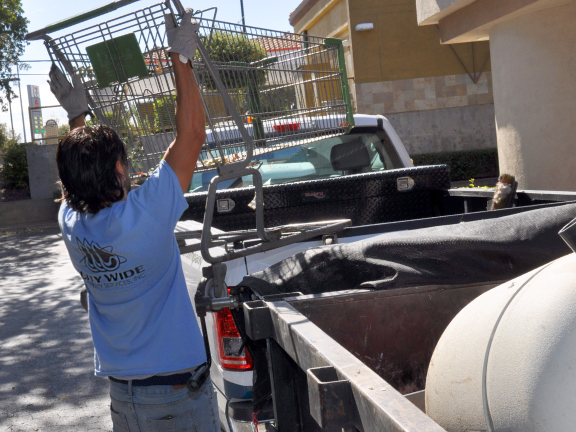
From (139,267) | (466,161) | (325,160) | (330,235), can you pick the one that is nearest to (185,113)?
(139,267)

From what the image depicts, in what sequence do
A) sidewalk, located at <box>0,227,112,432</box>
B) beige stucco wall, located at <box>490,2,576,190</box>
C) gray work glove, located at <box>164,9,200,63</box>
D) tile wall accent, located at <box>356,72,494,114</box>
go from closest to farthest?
gray work glove, located at <box>164,9,200,63</box>
sidewalk, located at <box>0,227,112,432</box>
beige stucco wall, located at <box>490,2,576,190</box>
tile wall accent, located at <box>356,72,494,114</box>

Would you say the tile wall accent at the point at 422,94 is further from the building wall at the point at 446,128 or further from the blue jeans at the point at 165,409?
the blue jeans at the point at 165,409

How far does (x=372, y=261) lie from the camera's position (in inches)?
86.5

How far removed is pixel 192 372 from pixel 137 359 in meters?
0.21

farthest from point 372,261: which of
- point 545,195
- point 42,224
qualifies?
point 42,224

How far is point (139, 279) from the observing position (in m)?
2.24

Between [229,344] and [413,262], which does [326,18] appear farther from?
[413,262]

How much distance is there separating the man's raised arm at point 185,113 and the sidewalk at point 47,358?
2871mm

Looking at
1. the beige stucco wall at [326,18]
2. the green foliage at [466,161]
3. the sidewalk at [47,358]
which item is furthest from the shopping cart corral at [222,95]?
the beige stucco wall at [326,18]

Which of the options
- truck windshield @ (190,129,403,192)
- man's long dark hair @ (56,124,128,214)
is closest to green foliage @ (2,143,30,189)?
truck windshield @ (190,129,403,192)

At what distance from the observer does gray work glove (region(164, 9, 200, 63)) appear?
2.43 meters

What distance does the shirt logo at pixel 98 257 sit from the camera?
7.19 feet

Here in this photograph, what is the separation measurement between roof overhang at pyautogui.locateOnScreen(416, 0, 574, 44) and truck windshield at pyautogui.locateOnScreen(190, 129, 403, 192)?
4112 mm

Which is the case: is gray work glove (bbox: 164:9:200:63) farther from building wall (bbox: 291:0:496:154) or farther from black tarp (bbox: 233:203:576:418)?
building wall (bbox: 291:0:496:154)
